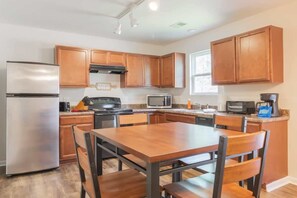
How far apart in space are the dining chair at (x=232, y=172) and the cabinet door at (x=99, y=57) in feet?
10.5

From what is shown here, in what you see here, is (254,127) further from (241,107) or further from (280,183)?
(280,183)

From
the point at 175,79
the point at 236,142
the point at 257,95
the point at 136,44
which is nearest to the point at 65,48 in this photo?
the point at 136,44

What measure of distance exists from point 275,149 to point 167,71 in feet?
8.88

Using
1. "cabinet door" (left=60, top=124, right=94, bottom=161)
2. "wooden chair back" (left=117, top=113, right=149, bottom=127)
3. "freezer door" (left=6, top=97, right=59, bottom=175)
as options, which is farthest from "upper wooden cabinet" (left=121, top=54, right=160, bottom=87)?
"wooden chair back" (left=117, top=113, right=149, bottom=127)

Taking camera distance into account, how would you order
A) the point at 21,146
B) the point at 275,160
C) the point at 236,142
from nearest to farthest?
the point at 236,142 → the point at 275,160 → the point at 21,146

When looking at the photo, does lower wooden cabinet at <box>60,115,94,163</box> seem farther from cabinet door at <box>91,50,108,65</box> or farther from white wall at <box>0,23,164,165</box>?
cabinet door at <box>91,50,108,65</box>

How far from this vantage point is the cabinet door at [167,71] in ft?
15.4

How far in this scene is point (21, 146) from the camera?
3.18 metres

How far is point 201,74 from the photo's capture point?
4430 mm

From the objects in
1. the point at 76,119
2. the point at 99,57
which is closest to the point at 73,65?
the point at 99,57

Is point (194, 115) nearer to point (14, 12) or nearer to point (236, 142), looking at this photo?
point (236, 142)

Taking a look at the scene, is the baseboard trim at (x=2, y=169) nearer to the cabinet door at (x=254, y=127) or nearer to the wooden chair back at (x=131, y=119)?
the wooden chair back at (x=131, y=119)

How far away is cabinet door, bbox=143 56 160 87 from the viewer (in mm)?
4853

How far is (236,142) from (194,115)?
240 centimetres
